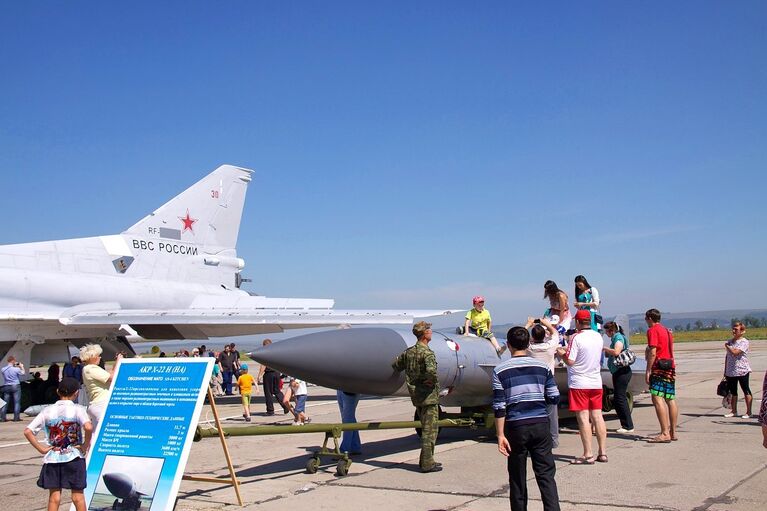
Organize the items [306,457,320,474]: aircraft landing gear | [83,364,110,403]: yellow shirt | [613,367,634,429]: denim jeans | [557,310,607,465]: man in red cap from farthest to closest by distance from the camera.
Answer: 1. [613,367,634,429]: denim jeans
2. [557,310,607,465]: man in red cap
3. [306,457,320,474]: aircraft landing gear
4. [83,364,110,403]: yellow shirt

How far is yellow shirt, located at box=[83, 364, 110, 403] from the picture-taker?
715cm

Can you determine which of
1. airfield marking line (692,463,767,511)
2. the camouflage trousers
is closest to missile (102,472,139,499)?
the camouflage trousers

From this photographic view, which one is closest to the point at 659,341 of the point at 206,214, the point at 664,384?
the point at 664,384

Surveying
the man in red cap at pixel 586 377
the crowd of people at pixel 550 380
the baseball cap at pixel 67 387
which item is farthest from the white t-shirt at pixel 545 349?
the baseball cap at pixel 67 387

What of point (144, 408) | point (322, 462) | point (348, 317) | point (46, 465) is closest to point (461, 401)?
point (322, 462)

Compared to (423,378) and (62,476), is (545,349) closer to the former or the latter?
(423,378)

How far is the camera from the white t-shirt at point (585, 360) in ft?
26.1

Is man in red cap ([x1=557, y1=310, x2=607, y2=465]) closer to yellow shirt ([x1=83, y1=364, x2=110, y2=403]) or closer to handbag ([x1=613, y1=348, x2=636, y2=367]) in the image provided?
handbag ([x1=613, y1=348, x2=636, y2=367])

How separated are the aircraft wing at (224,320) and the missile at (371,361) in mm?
8494

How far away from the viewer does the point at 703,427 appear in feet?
33.2

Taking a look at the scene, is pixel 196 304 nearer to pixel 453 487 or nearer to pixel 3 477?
pixel 3 477

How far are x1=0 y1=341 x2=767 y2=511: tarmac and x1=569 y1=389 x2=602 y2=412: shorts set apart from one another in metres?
0.63

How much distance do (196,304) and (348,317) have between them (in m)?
5.84

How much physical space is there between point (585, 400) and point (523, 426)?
117 inches
